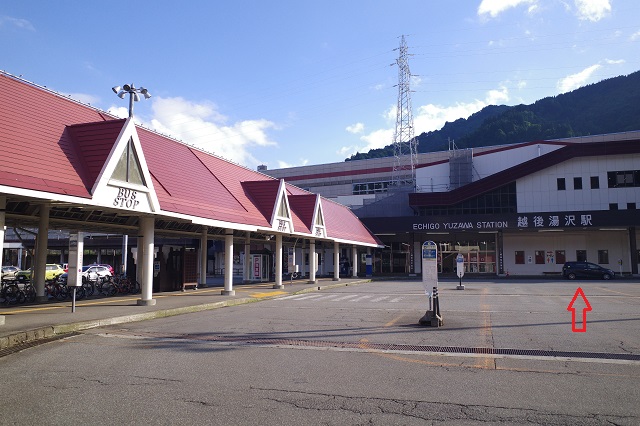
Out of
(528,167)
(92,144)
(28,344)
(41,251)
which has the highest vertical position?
(528,167)

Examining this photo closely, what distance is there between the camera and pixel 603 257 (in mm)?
47531

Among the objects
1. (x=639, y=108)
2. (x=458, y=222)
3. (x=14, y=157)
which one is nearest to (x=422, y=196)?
(x=458, y=222)

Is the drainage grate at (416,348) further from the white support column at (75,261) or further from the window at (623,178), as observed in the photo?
the window at (623,178)

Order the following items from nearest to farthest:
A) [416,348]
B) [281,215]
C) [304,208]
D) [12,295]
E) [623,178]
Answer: [416,348] → [12,295] → [281,215] → [304,208] → [623,178]

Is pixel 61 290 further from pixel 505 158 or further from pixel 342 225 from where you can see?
pixel 505 158

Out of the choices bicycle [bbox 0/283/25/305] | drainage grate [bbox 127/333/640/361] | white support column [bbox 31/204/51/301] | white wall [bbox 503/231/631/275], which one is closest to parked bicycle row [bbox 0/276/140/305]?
bicycle [bbox 0/283/25/305]

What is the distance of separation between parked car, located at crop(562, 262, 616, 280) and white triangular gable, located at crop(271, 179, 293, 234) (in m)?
28.5

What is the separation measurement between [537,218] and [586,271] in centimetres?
668

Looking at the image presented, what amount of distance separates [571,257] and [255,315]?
42320mm

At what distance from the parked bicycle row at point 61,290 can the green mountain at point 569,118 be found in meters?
93.3

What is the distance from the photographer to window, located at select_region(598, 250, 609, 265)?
47.4 metres

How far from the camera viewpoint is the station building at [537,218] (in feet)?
151

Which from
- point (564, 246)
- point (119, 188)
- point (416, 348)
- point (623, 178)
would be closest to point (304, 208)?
point (119, 188)

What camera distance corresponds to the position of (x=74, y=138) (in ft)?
49.1
